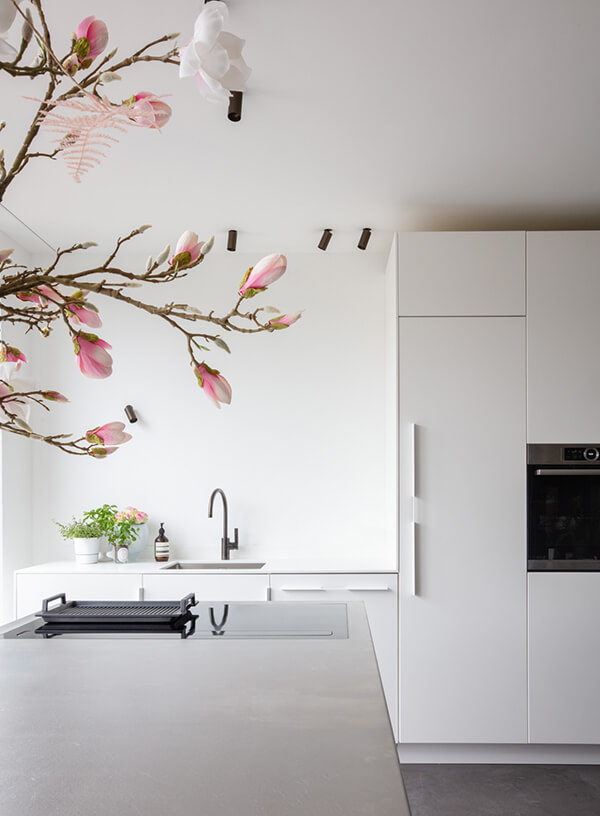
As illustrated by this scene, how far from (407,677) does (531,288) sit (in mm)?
1908

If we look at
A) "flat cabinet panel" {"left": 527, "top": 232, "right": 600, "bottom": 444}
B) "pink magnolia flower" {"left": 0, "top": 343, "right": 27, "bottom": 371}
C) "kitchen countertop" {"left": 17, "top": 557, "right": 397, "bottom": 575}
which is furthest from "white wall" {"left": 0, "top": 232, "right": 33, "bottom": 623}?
"pink magnolia flower" {"left": 0, "top": 343, "right": 27, "bottom": 371}

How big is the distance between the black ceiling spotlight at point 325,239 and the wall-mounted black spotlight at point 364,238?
166mm

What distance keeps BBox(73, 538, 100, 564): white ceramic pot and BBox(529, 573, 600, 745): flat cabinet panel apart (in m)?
2.23

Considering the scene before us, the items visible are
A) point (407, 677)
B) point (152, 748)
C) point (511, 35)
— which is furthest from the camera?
point (407, 677)

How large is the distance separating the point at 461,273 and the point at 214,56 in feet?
10.4

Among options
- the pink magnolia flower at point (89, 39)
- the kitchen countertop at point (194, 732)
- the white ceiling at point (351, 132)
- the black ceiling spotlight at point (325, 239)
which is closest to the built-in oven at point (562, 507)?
the white ceiling at point (351, 132)

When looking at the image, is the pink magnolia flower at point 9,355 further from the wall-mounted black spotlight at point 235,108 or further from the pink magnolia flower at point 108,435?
the wall-mounted black spotlight at point 235,108

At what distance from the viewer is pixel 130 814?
67 cm

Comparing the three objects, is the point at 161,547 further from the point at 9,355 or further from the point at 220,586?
the point at 9,355

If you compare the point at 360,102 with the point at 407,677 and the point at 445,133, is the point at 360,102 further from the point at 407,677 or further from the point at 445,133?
the point at 407,677

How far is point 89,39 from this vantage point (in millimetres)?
616

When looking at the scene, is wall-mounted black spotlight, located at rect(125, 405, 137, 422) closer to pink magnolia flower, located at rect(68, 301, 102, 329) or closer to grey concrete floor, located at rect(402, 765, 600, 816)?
grey concrete floor, located at rect(402, 765, 600, 816)

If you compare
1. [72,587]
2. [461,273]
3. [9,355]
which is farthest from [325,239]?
[9,355]

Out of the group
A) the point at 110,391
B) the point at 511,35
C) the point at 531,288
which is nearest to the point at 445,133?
the point at 511,35
